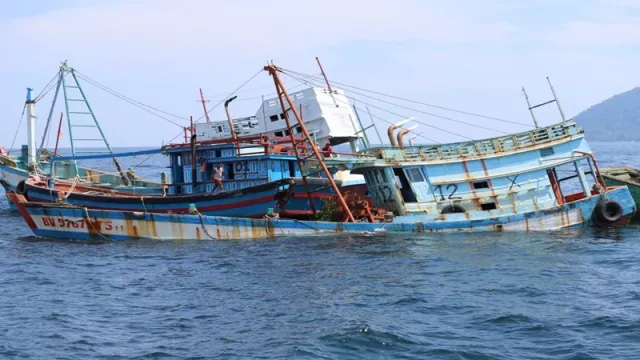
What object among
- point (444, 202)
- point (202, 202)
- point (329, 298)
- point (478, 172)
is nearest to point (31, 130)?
point (202, 202)

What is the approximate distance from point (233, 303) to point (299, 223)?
32.0 feet

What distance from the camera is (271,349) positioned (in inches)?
610

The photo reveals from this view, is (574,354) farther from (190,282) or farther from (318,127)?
(318,127)

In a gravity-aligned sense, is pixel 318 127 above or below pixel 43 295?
above

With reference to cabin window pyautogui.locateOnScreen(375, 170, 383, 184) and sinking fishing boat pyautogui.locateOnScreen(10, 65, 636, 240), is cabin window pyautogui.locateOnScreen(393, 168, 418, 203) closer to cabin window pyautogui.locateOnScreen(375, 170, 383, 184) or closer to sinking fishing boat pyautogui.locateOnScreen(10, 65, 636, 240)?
sinking fishing boat pyautogui.locateOnScreen(10, 65, 636, 240)

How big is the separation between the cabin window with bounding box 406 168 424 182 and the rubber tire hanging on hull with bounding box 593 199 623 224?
6.99 meters

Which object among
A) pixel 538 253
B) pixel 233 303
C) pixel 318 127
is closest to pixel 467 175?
pixel 538 253

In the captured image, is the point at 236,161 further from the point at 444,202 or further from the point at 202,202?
the point at 444,202

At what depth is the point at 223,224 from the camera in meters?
28.9

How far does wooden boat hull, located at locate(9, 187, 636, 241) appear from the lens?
94.5ft

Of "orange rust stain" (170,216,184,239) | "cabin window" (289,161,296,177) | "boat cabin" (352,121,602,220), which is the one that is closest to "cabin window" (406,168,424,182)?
"boat cabin" (352,121,602,220)

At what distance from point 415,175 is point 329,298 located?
11.3m

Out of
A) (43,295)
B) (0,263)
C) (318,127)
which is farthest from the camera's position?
(318,127)

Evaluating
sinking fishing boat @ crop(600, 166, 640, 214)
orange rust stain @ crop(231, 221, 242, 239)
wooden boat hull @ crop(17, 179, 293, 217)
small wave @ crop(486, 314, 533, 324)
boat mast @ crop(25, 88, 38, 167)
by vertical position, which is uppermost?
boat mast @ crop(25, 88, 38, 167)
